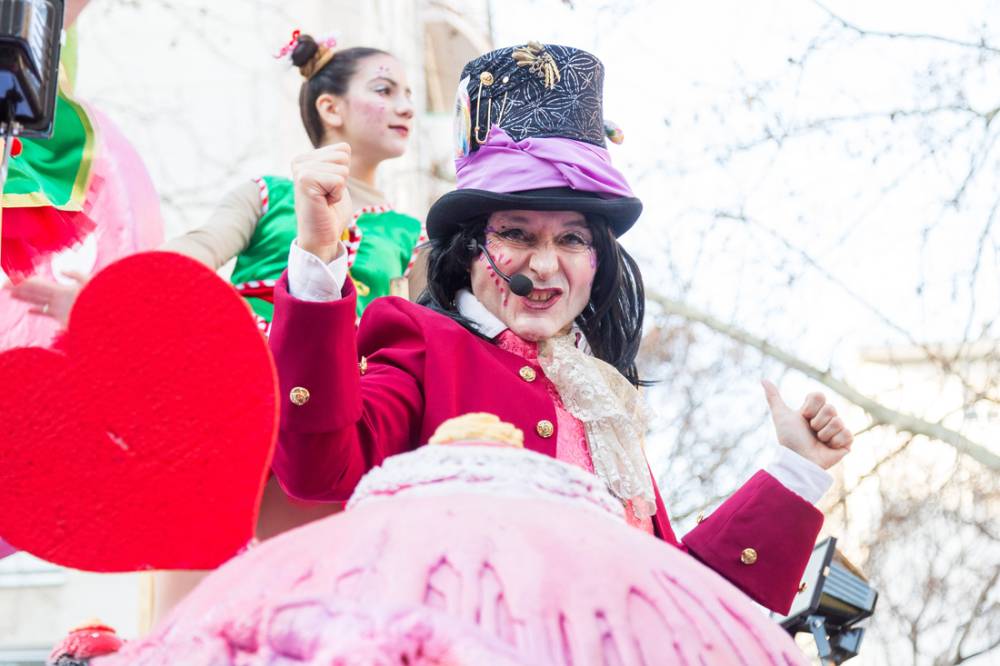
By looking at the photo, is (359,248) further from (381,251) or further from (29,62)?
(29,62)

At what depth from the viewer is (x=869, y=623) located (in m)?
4.62

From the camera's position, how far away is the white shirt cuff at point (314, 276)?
1592mm

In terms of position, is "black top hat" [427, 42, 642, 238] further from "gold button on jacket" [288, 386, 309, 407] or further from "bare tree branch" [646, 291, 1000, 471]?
"bare tree branch" [646, 291, 1000, 471]

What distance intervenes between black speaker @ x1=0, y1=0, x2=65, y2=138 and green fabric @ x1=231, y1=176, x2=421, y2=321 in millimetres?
1340

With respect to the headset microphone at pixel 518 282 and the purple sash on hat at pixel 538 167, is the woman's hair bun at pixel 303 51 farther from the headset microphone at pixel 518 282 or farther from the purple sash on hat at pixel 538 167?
the headset microphone at pixel 518 282

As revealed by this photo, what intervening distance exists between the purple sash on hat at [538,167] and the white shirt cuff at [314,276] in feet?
1.68

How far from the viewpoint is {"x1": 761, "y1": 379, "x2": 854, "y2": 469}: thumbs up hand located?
207 centimetres

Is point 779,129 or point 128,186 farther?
point 779,129

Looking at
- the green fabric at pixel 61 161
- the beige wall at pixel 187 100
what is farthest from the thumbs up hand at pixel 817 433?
the beige wall at pixel 187 100

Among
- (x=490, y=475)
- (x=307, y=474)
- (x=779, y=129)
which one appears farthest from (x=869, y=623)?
(x=490, y=475)

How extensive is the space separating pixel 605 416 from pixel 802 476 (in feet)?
1.02

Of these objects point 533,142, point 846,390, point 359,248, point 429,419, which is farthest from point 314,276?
point 846,390

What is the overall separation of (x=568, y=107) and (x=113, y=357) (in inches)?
48.5

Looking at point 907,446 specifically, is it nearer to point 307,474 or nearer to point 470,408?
point 470,408
